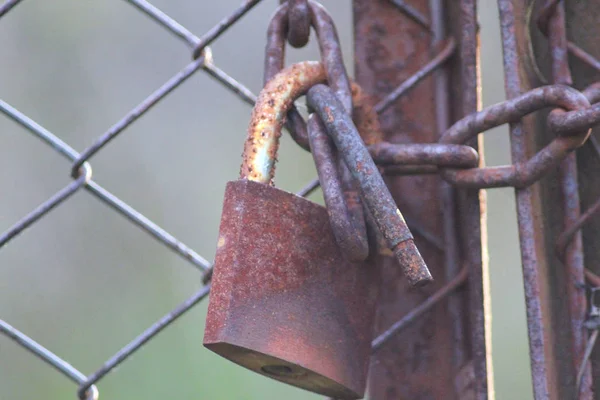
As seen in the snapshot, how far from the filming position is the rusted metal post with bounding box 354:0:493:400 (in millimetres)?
844

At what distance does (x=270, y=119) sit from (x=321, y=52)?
0.25ft

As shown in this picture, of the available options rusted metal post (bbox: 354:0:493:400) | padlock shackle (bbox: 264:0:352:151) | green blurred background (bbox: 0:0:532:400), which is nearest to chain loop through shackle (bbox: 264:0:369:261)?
padlock shackle (bbox: 264:0:352:151)

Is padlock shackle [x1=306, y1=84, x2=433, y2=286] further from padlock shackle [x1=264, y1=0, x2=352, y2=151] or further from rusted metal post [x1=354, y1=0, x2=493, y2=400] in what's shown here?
rusted metal post [x1=354, y1=0, x2=493, y2=400]

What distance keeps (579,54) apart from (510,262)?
2.92 metres

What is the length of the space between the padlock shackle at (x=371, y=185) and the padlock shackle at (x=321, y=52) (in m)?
0.03

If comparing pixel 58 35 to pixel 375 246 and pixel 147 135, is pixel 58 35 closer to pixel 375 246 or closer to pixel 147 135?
pixel 147 135

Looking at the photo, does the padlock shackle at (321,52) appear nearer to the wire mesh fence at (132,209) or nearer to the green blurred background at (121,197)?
the wire mesh fence at (132,209)

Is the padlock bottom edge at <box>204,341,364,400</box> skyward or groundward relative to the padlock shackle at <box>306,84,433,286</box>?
groundward

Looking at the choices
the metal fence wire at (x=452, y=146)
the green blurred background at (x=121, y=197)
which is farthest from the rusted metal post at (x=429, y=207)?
the green blurred background at (x=121, y=197)

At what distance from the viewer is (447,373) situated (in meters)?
0.86

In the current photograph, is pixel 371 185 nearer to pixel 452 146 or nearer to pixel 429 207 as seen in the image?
pixel 452 146

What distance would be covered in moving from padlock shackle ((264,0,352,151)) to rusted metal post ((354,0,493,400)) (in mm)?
102

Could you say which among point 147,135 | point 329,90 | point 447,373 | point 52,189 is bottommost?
point 447,373

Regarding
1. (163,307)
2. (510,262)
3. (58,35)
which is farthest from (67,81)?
(510,262)
